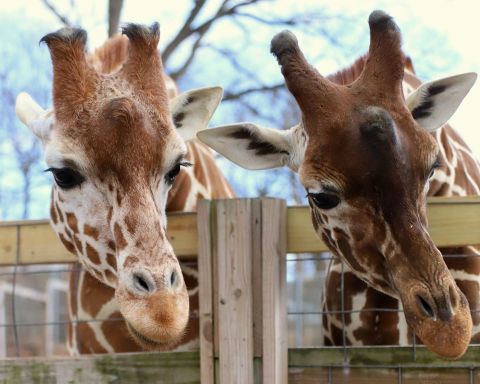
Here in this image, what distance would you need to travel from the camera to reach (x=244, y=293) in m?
3.90

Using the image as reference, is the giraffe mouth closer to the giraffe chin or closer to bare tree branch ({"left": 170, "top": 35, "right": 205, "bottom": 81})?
the giraffe chin

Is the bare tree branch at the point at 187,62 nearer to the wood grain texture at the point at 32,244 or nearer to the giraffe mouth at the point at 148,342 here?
the wood grain texture at the point at 32,244

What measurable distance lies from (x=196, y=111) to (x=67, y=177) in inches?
44.3

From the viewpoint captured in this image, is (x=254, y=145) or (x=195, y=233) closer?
(x=195, y=233)

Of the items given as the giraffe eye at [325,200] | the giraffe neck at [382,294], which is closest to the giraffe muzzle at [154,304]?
the giraffe eye at [325,200]

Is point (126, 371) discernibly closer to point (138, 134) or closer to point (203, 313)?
point (203, 313)

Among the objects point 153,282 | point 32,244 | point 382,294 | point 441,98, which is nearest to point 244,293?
point 153,282

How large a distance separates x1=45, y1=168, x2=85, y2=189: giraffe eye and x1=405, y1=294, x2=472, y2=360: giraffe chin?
1680 mm

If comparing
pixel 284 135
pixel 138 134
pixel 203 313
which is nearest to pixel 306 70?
pixel 284 135

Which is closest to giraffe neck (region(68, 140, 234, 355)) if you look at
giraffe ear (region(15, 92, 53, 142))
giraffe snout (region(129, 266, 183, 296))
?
giraffe ear (region(15, 92, 53, 142))

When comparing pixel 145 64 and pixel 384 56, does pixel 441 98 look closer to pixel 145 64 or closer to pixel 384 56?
pixel 384 56

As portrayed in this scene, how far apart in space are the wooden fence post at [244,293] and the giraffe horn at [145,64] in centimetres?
72

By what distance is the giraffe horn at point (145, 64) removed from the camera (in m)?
4.34

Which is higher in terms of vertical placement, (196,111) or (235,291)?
(196,111)
